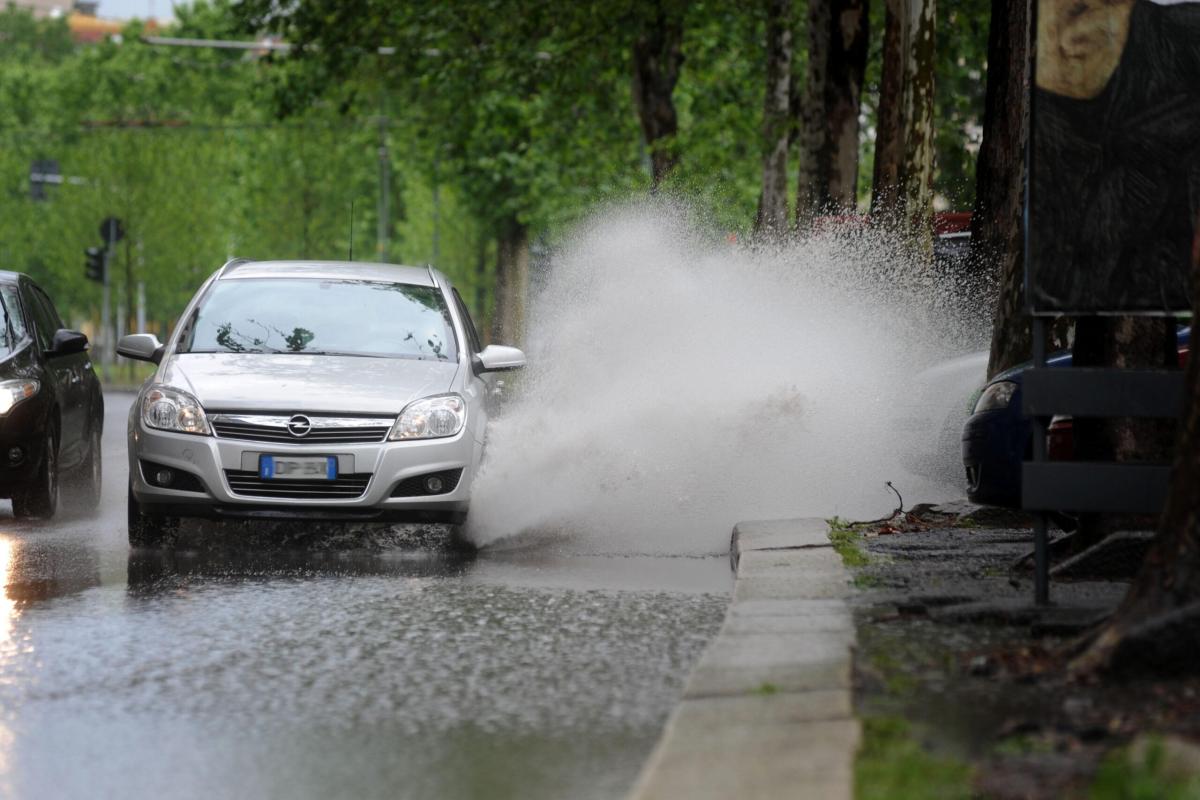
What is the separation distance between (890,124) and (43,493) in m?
8.81

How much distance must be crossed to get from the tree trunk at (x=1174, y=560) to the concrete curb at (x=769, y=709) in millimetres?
842

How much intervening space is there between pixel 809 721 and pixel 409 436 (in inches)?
227

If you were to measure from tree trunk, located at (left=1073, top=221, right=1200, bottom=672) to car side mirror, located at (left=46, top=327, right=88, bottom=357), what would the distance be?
9237 millimetres

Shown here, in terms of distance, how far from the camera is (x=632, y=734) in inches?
Answer: 251

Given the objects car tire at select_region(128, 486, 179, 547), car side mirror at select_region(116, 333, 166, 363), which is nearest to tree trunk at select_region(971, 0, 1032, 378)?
car side mirror at select_region(116, 333, 166, 363)

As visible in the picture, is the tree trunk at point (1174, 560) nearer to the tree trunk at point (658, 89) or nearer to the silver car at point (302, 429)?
the silver car at point (302, 429)

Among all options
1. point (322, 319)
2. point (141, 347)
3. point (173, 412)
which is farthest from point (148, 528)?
point (322, 319)

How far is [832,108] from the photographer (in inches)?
908

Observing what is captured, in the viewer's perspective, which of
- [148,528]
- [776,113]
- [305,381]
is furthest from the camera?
[776,113]

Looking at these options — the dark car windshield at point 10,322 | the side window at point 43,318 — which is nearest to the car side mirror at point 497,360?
the dark car windshield at point 10,322

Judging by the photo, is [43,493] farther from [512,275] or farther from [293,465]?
[512,275]

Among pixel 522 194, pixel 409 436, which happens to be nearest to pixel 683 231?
pixel 409 436

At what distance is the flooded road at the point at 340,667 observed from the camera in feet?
19.4

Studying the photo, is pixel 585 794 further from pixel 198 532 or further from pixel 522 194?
pixel 522 194
